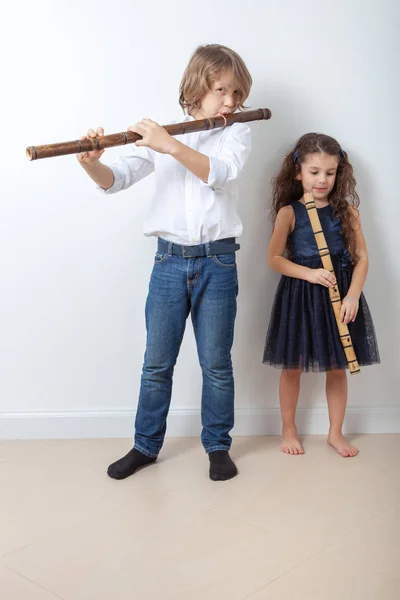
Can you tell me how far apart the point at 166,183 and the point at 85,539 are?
2.83 feet

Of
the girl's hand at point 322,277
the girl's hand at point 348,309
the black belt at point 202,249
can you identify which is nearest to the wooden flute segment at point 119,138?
the black belt at point 202,249

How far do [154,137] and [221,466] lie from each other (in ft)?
2.69

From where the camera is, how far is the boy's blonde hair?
1.88 metres

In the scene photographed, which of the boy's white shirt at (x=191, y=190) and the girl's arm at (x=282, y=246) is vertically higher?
the boy's white shirt at (x=191, y=190)

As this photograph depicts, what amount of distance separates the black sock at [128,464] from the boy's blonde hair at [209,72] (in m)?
0.90

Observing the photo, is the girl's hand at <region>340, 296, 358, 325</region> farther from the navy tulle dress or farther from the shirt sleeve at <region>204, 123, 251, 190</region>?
the shirt sleeve at <region>204, 123, 251, 190</region>

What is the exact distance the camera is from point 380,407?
229cm

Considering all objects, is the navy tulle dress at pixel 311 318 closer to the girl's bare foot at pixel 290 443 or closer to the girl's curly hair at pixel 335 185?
the girl's curly hair at pixel 335 185

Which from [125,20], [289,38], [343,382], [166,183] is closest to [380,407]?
[343,382]

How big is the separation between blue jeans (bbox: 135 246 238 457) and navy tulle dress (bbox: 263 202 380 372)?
0.64 ft

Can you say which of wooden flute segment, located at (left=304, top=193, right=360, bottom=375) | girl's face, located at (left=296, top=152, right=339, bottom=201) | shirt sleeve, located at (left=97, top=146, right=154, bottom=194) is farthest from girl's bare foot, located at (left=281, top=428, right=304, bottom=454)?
shirt sleeve, located at (left=97, top=146, right=154, bottom=194)

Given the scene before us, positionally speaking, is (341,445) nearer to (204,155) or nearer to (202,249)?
(202,249)

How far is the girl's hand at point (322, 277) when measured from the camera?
204cm

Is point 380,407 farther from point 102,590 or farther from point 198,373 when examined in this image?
point 102,590
